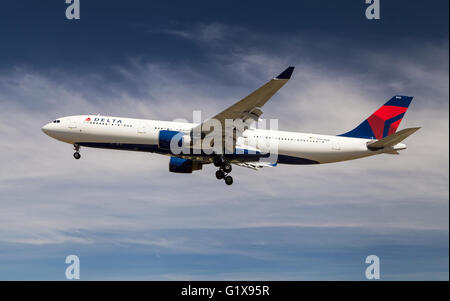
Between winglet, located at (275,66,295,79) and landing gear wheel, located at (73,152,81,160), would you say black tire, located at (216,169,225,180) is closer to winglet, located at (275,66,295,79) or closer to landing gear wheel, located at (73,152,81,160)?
landing gear wheel, located at (73,152,81,160)

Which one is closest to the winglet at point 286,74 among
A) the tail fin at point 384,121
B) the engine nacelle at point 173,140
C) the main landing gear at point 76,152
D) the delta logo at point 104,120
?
the engine nacelle at point 173,140

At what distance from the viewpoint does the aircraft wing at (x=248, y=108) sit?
31281 mm

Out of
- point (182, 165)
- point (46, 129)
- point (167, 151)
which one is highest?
point (46, 129)

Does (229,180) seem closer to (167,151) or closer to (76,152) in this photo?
(167,151)

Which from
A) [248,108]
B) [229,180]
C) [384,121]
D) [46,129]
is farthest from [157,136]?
[384,121]

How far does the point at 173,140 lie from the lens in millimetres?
39531

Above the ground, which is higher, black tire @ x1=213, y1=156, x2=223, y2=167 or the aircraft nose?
the aircraft nose

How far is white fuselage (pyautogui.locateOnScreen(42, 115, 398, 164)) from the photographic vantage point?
41.8m

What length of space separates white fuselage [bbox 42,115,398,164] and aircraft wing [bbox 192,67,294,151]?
8.32 ft

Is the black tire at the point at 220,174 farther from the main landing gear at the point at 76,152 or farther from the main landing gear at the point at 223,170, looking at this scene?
the main landing gear at the point at 76,152

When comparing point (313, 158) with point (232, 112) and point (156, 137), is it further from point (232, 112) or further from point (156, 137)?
point (156, 137)

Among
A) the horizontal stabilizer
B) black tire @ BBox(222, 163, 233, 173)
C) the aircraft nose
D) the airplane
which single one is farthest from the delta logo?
the horizontal stabilizer

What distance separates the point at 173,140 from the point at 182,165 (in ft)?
24.9
